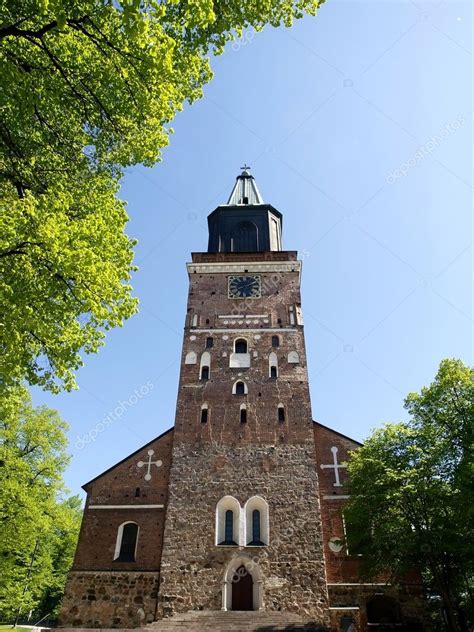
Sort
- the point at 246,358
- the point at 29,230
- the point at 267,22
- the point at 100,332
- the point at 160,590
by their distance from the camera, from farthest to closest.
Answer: the point at 246,358 → the point at 160,590 → the point at 100,332 → the point at 267,22 → the point at 29,230

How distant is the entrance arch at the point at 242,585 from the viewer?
17188mm

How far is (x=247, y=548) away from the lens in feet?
59.5

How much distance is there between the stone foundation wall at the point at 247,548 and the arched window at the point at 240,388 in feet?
9.27

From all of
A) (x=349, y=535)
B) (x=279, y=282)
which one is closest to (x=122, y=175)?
(x=349, y=535)

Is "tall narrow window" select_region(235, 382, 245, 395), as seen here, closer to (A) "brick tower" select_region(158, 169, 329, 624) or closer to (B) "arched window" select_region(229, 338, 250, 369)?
(A) "brick tower" select_region(158, 169, 329, 624)

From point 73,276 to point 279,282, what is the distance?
62.2 ft

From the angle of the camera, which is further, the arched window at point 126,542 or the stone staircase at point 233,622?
the arched window at point 126,542

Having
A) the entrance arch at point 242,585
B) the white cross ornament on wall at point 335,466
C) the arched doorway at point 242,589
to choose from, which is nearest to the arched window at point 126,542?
the entrance arch at point 242,585

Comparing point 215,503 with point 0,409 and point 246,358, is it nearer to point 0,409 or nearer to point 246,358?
point 246,358

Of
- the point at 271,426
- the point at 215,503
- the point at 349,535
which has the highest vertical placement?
the point at 271,426

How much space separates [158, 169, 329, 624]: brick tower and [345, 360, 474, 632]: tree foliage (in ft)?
10.3

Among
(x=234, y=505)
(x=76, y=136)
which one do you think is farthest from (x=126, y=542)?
(x=76, y=136)

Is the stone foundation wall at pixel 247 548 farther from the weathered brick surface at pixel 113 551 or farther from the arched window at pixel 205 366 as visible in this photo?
the arched window at pixel 205 366

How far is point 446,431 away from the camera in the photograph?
16.2m
